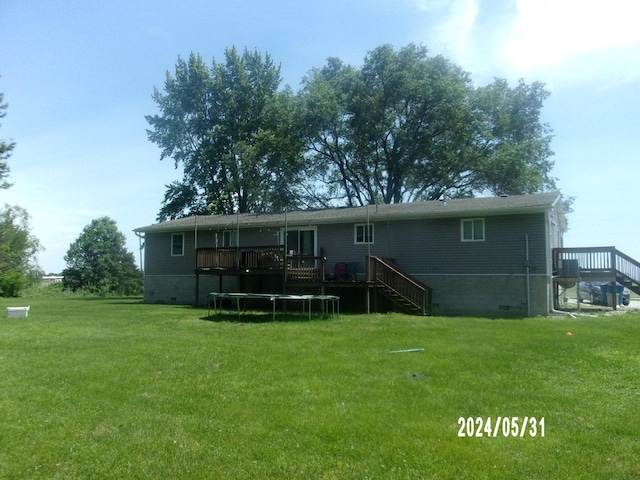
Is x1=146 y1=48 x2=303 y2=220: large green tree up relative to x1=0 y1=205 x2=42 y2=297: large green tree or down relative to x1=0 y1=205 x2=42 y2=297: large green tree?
up

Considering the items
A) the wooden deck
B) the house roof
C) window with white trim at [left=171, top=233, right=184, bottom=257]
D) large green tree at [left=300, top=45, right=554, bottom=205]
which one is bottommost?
the wooden deck

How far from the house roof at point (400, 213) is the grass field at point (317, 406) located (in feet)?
21.6

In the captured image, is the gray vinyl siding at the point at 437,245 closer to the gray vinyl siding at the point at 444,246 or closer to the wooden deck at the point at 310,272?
the gray vinyl siding at the point at 444,246

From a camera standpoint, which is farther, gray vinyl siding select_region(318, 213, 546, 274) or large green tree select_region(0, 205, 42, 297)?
large green tree select_region(0, 205, 42, 297)

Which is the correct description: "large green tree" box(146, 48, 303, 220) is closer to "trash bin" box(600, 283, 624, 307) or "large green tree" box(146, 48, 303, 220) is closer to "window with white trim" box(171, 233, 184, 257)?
"window with white trim" box(171, 233, 184, 257)

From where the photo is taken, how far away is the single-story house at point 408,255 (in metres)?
16.5

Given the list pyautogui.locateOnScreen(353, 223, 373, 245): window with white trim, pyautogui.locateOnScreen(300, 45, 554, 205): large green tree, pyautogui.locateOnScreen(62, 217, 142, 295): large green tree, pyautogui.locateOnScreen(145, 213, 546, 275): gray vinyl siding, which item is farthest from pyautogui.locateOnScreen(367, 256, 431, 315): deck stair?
pyautogui.locateOnScreen(62, 217, 142, 295): large green tree

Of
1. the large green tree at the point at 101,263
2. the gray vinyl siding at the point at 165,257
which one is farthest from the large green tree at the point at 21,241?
the gray vinyl siding at the point at 165,257

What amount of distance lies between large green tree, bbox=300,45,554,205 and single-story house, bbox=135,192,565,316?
10504mm

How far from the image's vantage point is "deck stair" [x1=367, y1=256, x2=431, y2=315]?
54.3ft

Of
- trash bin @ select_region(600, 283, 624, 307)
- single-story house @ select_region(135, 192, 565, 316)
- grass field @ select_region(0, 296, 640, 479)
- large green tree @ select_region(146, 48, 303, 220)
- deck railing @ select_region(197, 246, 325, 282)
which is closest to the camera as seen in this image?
grass field @ select_region(0, 296, 640, 479)

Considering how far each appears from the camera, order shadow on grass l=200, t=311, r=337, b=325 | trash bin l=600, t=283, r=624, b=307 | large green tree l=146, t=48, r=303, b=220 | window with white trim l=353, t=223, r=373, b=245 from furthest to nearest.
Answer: large green tree l=146, t=48, r=303, b=220, trash bin l=600, t=283, r=624, b=307, window with white trim l=353, t=223, r=373, b=245, shadow on grass l=200, t=311, r=337, b=325

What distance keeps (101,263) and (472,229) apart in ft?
137

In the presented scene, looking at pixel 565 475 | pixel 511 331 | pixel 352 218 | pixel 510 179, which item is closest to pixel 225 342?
pixel 511 331
